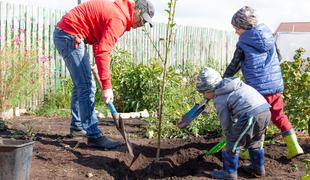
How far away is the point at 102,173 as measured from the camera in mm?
4117

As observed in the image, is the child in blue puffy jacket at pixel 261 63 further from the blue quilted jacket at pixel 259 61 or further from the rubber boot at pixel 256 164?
the rubber boot at pixel 256 164

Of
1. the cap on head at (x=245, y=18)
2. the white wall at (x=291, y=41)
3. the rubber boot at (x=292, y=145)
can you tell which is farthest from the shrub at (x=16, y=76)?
the white wall at (x=291, y=41)

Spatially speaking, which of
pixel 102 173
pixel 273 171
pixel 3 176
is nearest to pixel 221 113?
pixel 273 171

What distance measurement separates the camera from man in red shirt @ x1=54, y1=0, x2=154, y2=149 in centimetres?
434

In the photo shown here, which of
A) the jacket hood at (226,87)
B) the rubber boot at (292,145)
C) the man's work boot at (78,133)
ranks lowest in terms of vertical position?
the man's work boot at (78,133)

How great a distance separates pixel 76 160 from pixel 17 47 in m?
4.27

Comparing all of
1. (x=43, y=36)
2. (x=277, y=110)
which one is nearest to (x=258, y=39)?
(x=277, y=110)

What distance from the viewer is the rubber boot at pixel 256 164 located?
402 cm

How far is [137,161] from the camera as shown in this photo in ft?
14.9

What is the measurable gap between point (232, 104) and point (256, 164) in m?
0.67

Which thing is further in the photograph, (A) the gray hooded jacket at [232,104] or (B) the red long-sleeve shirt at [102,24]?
(B) the red long-sleeve shirt at [102,24]

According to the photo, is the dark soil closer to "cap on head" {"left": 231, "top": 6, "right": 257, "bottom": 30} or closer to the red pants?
the red pants

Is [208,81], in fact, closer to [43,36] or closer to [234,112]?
[234,112]

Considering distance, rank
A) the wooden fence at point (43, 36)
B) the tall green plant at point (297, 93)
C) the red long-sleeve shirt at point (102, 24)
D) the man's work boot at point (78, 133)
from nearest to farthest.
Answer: the red long-sleeve shirt at point (102, 24)
the man's work boot at point (78, 133)
the tall green plant at point (297, 93)
the wooden fence at point (43, 36)
